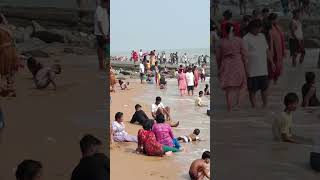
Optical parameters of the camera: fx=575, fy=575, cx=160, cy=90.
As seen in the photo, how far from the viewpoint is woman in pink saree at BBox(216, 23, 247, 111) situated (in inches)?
209

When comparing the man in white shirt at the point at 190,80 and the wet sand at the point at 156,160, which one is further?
the man in white shirt at the point at 190,80

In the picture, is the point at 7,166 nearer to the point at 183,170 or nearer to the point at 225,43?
the point at 225,43

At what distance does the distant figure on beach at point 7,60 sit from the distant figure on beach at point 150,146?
3.71m

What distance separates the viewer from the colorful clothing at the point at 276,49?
5.33m

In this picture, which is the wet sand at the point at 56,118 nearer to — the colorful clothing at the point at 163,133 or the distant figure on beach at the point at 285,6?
the distant figure on beach at the point at 285,6

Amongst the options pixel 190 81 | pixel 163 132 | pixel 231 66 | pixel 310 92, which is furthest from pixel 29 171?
pixel 190 81

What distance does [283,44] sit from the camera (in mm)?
5371

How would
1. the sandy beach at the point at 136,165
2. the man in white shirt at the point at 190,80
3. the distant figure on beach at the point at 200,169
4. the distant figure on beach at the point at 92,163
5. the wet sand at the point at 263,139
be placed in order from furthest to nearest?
the man in white shirt at the point at 190,80
the sandy beach at the point at 136,165
the distant figure on beach at the point at 200,169
the wet sand at the point at 263,139
the distant figure on beach at the point at 92,163

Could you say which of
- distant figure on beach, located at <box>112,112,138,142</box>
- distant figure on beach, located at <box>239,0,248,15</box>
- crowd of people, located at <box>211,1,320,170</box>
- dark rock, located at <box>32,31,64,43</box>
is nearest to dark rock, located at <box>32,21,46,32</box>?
dark rock, located at <box>32,31,64,43</box>

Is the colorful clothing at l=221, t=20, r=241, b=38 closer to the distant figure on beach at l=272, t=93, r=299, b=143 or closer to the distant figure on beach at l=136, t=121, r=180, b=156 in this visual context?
the distant figure on beach at l=272, t=93, r=299, b=143

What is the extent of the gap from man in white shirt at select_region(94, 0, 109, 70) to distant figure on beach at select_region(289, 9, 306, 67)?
1717mm

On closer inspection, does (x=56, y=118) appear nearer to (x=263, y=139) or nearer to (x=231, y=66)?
(x=231, y=66)

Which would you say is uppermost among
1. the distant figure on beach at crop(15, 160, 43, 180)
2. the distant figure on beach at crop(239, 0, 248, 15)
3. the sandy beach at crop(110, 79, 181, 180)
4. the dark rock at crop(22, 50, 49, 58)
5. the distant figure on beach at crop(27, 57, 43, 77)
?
the distant figure on beach at crop(239, 0, 248, 15)

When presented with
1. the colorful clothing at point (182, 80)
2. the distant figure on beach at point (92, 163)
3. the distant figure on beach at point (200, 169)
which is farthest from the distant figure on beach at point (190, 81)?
the distant figure on beach at point (92, 163)
